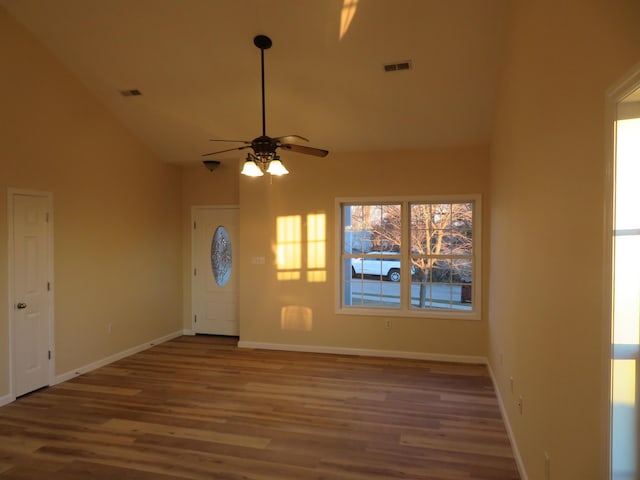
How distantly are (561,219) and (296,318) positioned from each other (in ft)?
13.9

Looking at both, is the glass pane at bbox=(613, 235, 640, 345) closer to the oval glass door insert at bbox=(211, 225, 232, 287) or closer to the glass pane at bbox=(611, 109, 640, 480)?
the glass pane at bbox=(611, 109, 640, 480)

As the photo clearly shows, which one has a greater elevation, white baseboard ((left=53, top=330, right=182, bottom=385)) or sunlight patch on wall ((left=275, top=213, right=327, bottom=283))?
sunlight patch on wall ((left=275, top=213, right=327, bottom=283))

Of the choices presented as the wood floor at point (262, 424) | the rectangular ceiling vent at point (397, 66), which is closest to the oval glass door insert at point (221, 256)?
the wood floor at point (262, 424)

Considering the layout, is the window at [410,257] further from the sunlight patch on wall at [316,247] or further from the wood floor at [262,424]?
the wood floor at [262,424]

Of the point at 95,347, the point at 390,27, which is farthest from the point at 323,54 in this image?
the point at 95,347

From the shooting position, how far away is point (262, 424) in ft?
11.2

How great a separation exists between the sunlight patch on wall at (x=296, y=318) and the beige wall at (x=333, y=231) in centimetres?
5

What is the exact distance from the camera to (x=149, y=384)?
4.39 m

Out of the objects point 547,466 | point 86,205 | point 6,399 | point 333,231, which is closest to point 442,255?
point 333,231

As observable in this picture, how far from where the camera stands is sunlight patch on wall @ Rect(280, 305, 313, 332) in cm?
561

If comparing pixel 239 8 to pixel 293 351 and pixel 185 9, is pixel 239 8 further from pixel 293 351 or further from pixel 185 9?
pixel 293 351

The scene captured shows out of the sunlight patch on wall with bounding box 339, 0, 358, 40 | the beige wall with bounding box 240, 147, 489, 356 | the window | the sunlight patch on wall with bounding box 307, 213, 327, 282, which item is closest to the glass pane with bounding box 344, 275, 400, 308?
the window

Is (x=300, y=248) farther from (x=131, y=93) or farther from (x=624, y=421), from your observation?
(x=624, y=421)

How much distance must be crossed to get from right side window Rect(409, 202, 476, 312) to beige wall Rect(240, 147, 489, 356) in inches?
9.4
